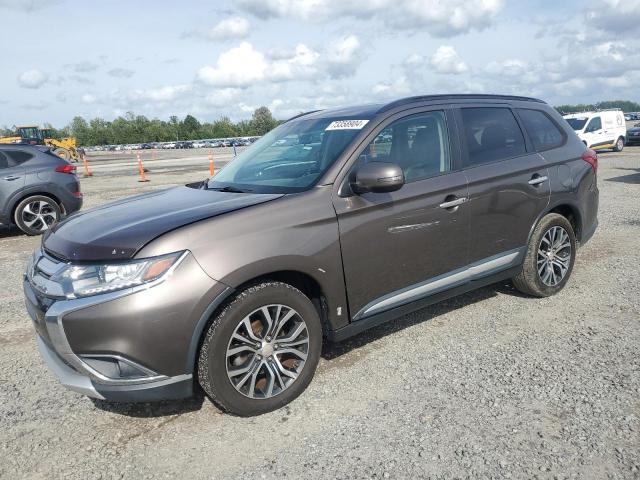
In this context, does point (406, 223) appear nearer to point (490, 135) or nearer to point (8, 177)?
point (490, 135)

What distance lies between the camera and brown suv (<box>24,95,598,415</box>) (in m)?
2.53

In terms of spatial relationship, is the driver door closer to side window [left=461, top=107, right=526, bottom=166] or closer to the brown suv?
the brown suv

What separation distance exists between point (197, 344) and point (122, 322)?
0.40 meters

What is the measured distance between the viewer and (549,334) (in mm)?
3805

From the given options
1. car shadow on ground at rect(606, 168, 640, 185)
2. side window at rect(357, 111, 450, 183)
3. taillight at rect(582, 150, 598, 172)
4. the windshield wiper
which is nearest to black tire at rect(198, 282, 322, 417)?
the windshield wiper

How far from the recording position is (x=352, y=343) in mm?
3807

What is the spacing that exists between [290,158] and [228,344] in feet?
5.23

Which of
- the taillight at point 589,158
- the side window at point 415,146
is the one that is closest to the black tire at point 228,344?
the side window at point 415,146

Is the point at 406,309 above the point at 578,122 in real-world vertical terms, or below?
below

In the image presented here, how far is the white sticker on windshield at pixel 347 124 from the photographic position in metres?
3.43

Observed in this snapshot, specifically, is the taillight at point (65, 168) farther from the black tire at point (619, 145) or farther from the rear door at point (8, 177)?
the black tire at point (619, 145)

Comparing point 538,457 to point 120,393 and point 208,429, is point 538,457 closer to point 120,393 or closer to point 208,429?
point 208,429

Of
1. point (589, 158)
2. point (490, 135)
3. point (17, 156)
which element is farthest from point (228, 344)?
point (17, 156)

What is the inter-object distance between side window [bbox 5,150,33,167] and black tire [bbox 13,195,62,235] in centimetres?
63
